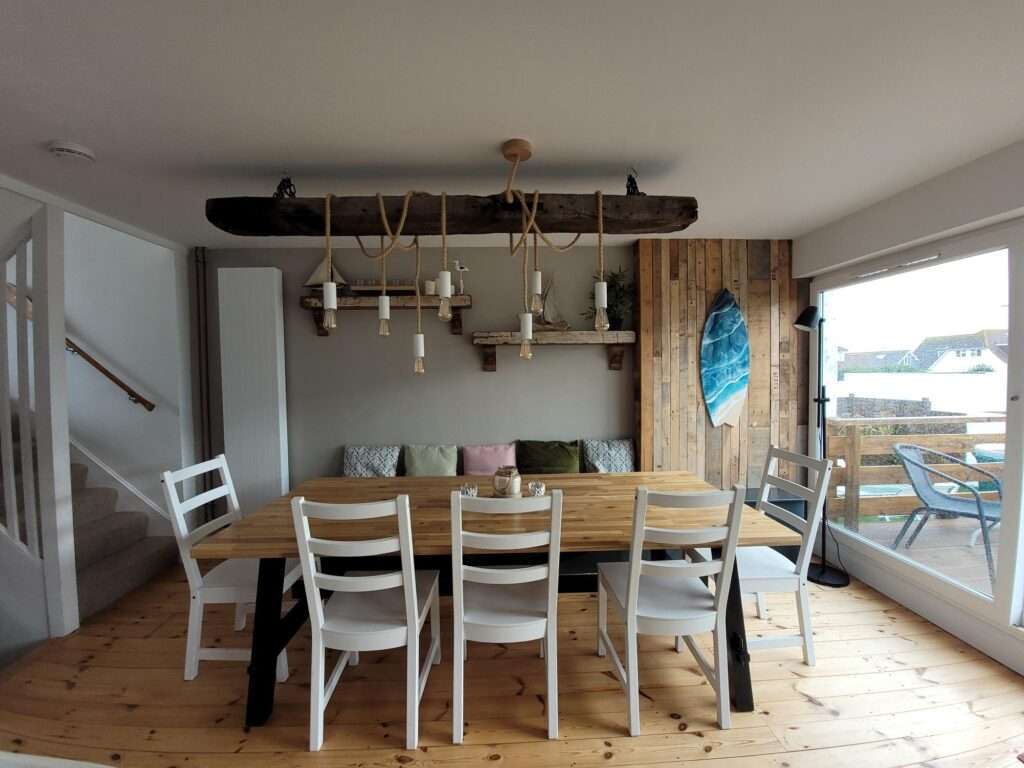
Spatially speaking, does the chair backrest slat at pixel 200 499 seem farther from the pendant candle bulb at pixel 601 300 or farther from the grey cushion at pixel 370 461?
the pendant candle bulb at pixel 601 300

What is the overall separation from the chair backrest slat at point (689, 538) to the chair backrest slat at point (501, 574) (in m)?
0.35

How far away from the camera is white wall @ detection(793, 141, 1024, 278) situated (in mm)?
1904

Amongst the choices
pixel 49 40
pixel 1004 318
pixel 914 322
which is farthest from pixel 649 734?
pixel 49 40

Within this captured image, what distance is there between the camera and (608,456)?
325 centimetres

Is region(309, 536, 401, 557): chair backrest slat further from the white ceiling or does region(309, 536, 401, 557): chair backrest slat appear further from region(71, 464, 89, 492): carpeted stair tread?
region(71, 464, 89, 492): carpeted stair tread

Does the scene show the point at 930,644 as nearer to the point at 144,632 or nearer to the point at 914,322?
the point at 914,322

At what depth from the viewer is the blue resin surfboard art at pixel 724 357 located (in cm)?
323

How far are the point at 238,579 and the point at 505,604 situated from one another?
1242mm

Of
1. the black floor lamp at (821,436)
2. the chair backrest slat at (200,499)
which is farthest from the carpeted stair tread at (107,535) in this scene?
the black floor lamp at (821,436)

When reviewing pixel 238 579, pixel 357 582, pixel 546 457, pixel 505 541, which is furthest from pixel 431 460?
pixel 505 541

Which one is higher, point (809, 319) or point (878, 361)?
point (809, 319)

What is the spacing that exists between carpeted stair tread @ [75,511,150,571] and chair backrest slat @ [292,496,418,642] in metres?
2.23

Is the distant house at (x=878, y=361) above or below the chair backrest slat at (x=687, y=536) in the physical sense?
above

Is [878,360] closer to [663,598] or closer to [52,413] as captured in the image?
[663,598]
